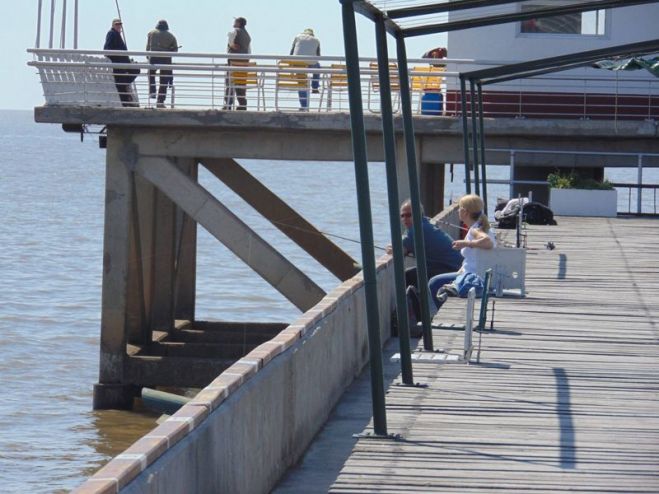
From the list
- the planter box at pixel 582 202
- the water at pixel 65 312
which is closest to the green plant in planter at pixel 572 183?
the planter box at pixel 582 202

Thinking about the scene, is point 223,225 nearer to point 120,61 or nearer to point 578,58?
point 120,61

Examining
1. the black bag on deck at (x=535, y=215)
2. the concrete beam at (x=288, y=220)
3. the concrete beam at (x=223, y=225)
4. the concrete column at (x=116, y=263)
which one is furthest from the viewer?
the concrete beam at (x=288, y=220)

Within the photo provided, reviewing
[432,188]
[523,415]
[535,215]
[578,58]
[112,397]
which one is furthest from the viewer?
[432,188]

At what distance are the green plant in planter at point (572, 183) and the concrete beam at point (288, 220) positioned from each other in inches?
134

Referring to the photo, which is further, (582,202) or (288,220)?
(582,202)

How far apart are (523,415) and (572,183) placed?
16.3m

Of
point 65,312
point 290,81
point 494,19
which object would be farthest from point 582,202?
Result: point 494,19

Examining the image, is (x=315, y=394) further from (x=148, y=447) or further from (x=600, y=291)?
(x=600, y=291)

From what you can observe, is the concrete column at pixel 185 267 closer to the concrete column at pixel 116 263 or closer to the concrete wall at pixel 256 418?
the concrete column at pixel 116 263

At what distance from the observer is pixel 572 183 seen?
2405 centimetres

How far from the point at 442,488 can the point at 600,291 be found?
7.72 meters

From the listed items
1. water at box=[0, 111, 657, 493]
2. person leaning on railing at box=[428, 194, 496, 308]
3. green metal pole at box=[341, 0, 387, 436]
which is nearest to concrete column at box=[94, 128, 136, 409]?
water at box=[0, 111, 657, 493]

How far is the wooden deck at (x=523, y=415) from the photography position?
267 inches

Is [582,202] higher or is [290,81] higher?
[290,81]
